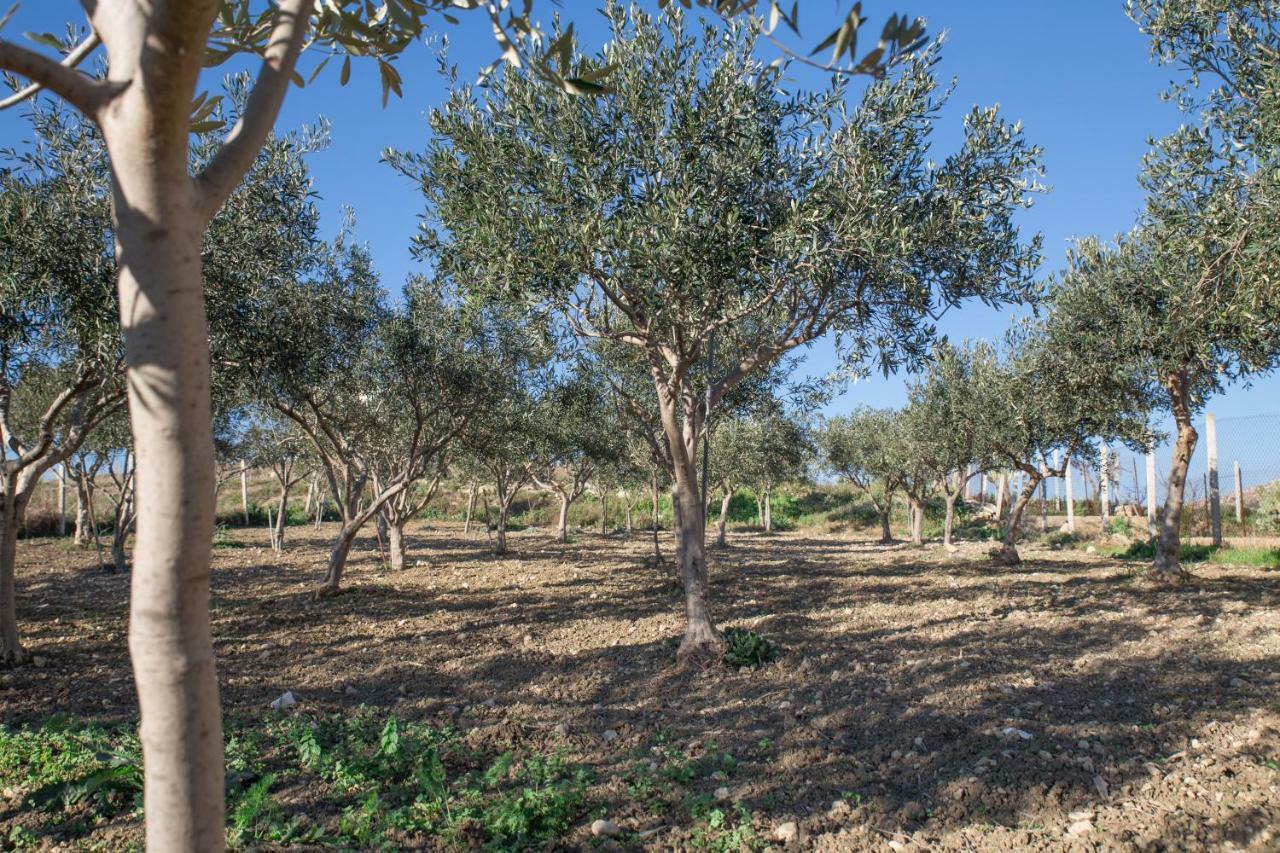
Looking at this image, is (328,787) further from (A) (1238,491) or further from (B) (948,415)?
(A) (1238,491)

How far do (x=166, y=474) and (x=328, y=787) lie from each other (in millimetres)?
3745

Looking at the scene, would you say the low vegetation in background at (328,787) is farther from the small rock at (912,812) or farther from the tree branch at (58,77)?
the tree branch at (58,77)

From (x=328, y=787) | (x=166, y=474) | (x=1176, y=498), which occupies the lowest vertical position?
(x=328, y=787)

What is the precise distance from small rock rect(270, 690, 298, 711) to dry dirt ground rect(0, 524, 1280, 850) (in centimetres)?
16

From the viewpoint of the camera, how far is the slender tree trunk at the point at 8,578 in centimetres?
839

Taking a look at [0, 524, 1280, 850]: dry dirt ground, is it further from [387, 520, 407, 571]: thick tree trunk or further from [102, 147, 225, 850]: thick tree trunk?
[387, 520, 407, 571]: thick tree trunk

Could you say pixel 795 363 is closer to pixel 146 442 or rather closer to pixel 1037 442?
pixel 1037 442

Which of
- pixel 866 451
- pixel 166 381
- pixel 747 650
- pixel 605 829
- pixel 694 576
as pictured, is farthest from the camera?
pixel 866 451

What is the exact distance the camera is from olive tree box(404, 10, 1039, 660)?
8148 millimetres

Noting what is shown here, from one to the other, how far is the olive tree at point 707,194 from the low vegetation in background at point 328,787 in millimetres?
4383

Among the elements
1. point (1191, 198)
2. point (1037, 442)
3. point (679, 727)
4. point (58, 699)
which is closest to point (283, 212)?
point (58, 699)

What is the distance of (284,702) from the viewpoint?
7355 mm

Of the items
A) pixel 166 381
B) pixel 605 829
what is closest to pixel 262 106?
pixel 166 381

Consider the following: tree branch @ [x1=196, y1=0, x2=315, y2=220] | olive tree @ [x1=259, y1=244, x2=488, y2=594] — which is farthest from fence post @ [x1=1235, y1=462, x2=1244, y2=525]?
tree branch @ [x1=196, y1=0, x2=315, y2=220]
